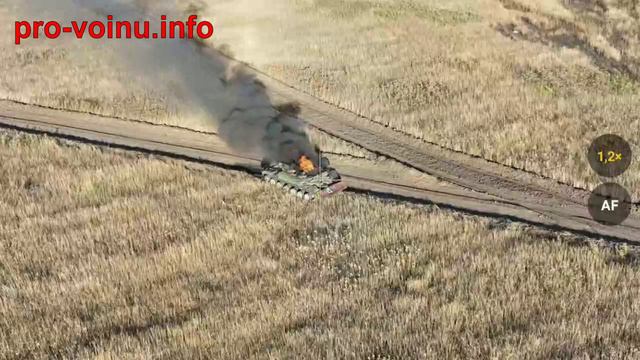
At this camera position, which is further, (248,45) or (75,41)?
(75,41)

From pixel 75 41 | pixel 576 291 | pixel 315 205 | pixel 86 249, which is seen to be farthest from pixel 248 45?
pixel 576 291

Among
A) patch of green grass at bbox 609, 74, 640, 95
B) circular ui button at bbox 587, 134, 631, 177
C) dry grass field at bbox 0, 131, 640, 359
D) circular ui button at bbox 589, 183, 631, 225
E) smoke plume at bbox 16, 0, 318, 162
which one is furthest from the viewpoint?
patch of green grass at bbox 609, 74, 640, 95

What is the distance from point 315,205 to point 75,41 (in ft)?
52.3

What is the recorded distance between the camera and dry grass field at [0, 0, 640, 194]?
19.1 meters

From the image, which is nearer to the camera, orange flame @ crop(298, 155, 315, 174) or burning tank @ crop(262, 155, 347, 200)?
burning tank @ crop(262, 155, 347, 200)

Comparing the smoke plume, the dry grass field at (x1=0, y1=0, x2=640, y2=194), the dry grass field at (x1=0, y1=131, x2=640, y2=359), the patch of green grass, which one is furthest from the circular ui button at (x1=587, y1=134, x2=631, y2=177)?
the smoke plume

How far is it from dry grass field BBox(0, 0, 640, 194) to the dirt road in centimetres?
51

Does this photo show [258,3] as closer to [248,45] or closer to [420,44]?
[248,45]

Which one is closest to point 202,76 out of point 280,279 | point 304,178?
point 304,178

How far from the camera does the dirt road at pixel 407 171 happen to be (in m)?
16.0

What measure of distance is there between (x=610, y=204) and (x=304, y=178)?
270 inches

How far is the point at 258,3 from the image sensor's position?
3039 cm

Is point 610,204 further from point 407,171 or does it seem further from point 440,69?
point 440,69

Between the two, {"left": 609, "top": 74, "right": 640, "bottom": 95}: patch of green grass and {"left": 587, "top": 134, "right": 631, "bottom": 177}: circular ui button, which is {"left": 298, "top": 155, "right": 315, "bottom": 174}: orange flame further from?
{"left": 609, "top": 74, "right": 640, "bottom": 95}: patch of green grass
